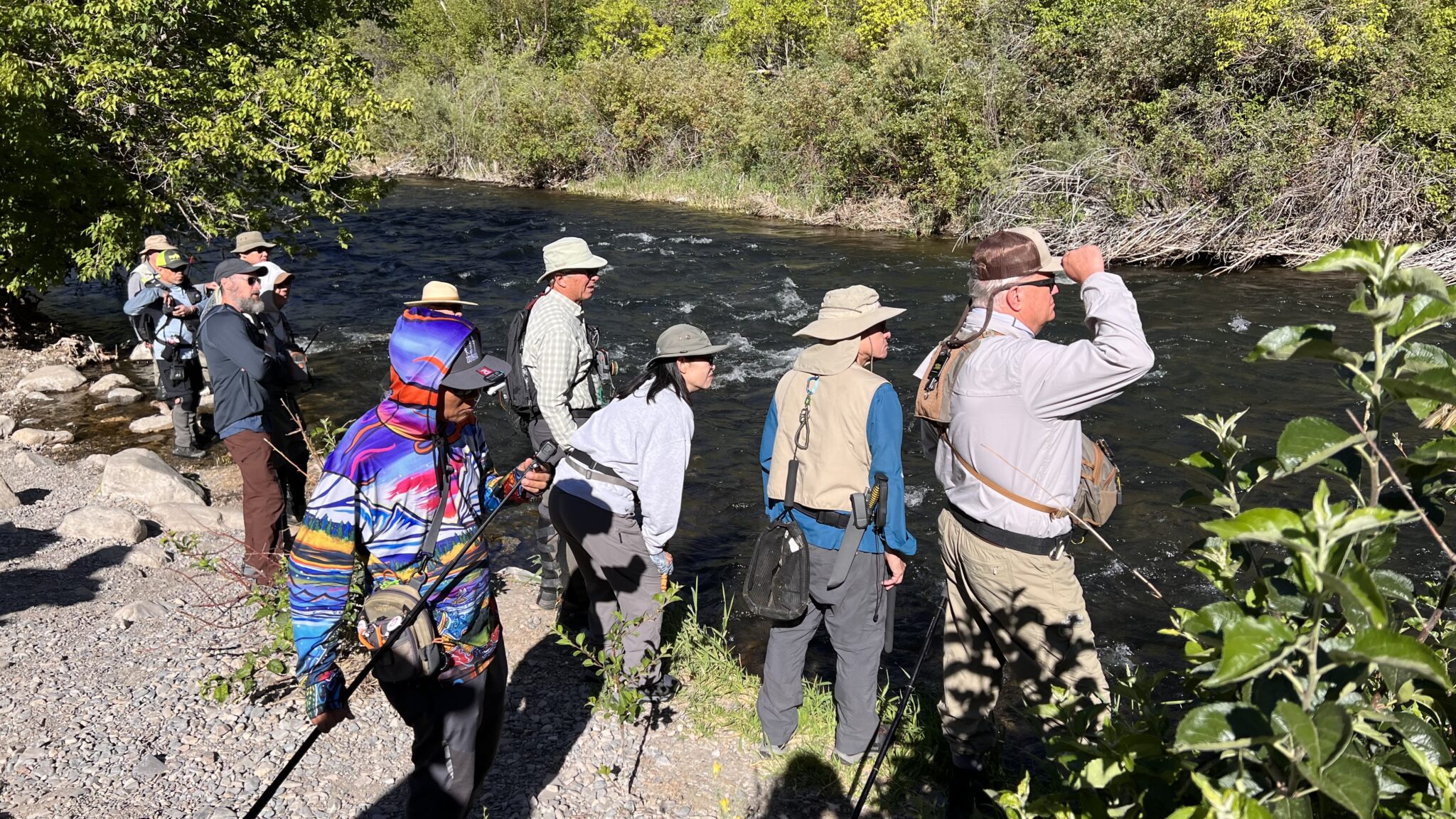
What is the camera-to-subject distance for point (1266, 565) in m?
1.94

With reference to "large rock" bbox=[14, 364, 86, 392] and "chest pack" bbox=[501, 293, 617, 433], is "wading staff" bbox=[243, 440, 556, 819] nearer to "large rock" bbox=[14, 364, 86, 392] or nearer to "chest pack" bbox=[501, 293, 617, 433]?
"chest pack" bbox=[501, 293, 617, 433]

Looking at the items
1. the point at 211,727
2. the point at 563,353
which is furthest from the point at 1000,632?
the point at 211,727

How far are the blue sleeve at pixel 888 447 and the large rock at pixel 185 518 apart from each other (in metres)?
5.32

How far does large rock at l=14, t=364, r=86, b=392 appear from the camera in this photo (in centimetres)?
1095

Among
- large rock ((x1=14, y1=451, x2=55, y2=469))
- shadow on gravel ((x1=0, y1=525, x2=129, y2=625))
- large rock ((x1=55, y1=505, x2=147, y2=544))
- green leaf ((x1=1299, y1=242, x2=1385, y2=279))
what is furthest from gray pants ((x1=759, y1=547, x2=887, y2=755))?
large rock ((x1=14, y1=451, x2=55, y2=469))

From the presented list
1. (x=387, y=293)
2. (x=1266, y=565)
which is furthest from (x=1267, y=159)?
(x=1266, y=565)

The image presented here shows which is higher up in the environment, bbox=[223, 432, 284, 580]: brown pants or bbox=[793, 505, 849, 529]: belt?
bbox=[793, 505, 849, 529]: belt

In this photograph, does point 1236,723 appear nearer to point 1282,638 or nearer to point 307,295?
point 1282,638

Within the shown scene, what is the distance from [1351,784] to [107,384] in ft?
41.1

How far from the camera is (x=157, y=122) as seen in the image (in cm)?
1169

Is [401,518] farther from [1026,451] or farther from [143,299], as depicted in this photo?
[143,299]

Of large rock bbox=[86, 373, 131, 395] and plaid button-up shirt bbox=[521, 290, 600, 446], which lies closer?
plaid button-up shirt bbox=[521, 290, 600, 446]

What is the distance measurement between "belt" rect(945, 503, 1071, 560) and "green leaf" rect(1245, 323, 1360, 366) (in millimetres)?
1908

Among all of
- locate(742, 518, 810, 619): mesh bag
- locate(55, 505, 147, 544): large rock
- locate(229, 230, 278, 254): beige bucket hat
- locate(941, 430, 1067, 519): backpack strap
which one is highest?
locate(941, 430, 1067, 519): backpack strap
